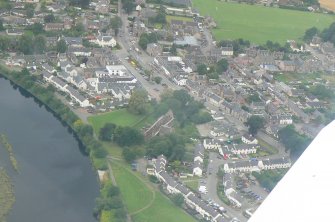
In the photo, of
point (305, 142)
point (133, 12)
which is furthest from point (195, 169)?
point (133, 12)

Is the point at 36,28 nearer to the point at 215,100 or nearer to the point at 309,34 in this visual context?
the point at 215,100

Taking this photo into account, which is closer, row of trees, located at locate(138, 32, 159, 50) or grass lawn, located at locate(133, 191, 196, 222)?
grass lawn, located at locate(133, 191, 196, 222)

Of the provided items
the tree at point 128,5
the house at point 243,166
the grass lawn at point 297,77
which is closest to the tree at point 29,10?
the tree at point 128,5

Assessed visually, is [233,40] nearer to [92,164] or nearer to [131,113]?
[131,113]

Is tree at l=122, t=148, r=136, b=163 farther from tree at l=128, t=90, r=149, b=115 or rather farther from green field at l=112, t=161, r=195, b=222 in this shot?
tree at l=128, t=90, r=149, b=115

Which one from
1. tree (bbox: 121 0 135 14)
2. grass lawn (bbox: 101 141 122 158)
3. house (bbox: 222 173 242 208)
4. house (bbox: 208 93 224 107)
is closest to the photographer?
house (bbox: 222 173 242 208)

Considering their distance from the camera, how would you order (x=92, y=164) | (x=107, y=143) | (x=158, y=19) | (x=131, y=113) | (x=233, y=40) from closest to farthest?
1. (x=92, y=164)
2. (x=107, y=143)
3. (x=131, y=113)
4. (x=233, y=40)
5. (x=158, y=19)

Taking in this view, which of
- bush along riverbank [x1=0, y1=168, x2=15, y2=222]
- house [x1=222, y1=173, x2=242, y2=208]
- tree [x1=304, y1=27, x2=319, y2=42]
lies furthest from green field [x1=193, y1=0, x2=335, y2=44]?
bush along riverbank [x1=0, y1=168, x2=15, y2=222]
